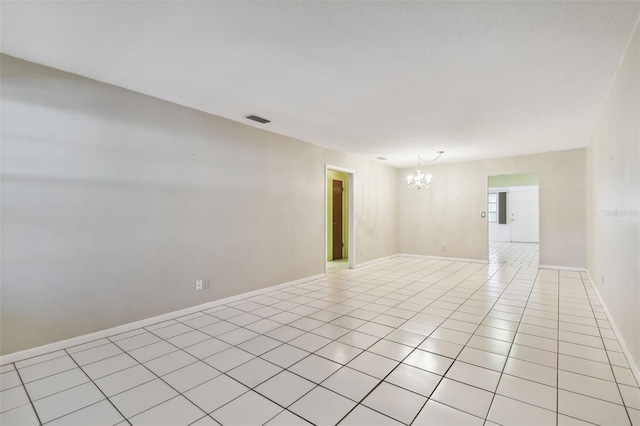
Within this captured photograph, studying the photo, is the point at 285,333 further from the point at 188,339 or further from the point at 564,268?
the point at 564,268

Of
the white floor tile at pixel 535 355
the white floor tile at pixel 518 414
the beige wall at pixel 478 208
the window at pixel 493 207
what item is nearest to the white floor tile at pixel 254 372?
the white floor tile at pixel 518 414

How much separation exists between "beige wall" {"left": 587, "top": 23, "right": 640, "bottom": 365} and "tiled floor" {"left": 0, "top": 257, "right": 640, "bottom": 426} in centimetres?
36

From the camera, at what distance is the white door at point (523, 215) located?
1173 cm

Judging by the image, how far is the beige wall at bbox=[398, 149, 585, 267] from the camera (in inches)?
238

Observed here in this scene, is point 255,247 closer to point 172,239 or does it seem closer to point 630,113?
point 172,239

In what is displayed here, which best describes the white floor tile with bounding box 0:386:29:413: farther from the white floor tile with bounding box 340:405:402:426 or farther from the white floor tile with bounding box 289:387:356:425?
the white floor tile with bounding box 340:405:402:426

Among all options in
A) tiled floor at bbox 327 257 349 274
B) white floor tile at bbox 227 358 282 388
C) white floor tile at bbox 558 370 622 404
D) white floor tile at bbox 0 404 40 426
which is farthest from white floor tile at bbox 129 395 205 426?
tiled floor at bbox 327 257 349 274

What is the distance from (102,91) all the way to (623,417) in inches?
191

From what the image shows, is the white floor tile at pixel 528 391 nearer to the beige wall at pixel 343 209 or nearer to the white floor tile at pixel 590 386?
the white floor tile at pixel 590 386

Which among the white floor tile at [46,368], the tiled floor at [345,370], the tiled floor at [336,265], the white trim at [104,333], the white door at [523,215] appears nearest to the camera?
the tiled floor at [345,370]

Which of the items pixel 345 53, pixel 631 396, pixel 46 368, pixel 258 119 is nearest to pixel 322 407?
pixel 631 396

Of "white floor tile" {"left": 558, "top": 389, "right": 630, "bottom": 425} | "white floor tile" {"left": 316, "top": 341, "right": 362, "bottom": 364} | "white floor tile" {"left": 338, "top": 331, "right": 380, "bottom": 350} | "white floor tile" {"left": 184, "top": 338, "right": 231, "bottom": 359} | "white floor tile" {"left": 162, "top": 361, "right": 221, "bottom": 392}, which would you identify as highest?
"white floor tile" {"left": 558, "top": 389, "right": 630, "bottom": 425}

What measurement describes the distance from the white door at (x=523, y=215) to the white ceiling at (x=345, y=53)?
9.19m

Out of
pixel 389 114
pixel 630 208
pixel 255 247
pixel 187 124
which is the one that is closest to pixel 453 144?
pixel 389 114
